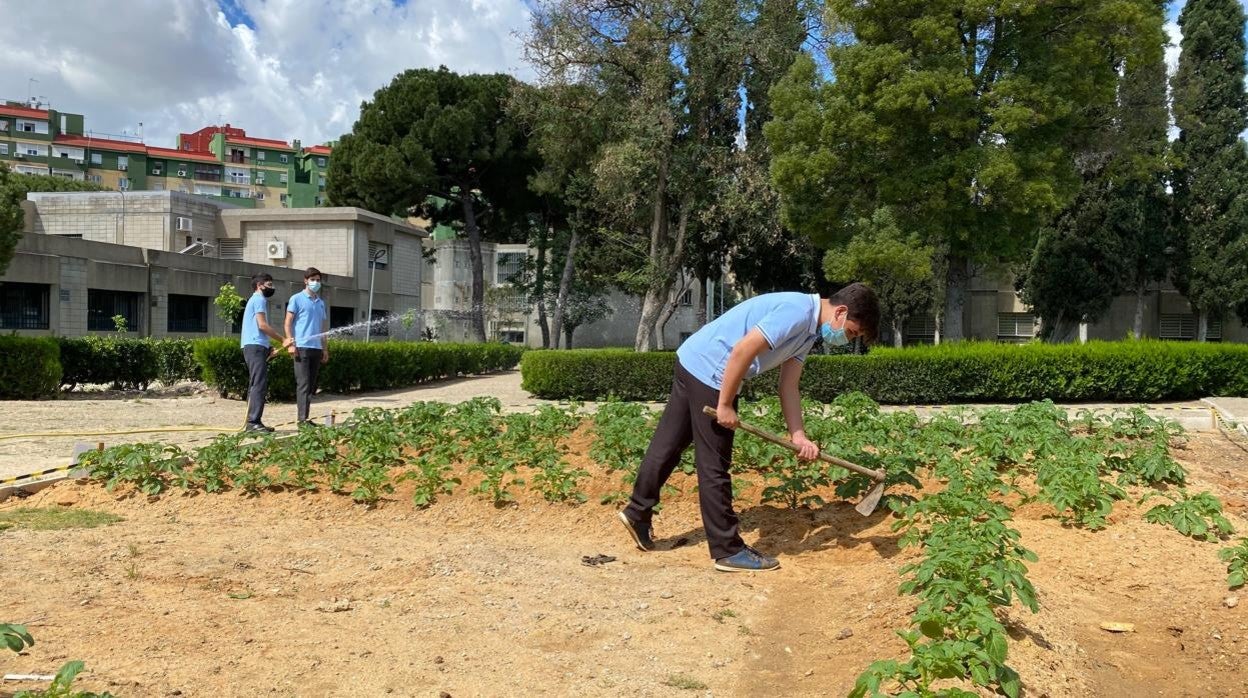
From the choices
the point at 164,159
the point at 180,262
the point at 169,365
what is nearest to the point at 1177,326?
the point at 169,365

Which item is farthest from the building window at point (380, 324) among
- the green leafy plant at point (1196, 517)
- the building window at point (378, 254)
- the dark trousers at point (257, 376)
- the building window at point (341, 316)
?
the green leafy plant at point (1196, 517)

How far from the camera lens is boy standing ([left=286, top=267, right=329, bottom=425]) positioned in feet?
29.8

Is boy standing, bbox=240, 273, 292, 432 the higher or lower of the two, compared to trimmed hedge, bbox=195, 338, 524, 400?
higher

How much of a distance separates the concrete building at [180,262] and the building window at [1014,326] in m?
24.4

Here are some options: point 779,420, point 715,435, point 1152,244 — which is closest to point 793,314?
point 715,435

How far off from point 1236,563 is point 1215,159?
31.1 metres

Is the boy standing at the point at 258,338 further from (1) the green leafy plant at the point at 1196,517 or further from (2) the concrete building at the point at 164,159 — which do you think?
(2) the concrete building at the point at 164,159

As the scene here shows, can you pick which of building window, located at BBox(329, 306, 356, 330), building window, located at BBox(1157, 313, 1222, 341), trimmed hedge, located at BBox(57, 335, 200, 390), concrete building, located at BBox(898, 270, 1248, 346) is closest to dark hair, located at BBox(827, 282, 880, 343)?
trimmed hedge, located at BBox(57, 335, 200, 390)

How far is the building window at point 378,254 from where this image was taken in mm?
35684

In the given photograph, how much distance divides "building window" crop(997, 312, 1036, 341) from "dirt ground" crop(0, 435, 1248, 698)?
34.8m

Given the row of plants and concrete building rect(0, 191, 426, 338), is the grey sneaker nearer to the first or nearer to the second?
the row of plants

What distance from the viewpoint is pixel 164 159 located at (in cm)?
7769

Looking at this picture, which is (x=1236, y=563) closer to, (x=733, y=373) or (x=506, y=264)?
(x=733, y=373)

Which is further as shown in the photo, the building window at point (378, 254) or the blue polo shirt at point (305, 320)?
the building window at point (378, 254)
